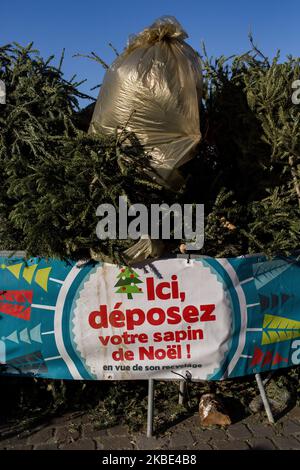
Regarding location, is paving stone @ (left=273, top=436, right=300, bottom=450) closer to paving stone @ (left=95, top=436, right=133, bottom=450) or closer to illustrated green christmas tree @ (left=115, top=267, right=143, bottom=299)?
paving stone @ (left=95, top=436, right=133, bottom=450)

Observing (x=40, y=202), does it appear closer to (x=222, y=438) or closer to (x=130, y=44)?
(x=130, y=44)

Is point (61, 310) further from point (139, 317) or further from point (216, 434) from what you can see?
point (216, 434)

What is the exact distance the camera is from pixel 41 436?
3.72m

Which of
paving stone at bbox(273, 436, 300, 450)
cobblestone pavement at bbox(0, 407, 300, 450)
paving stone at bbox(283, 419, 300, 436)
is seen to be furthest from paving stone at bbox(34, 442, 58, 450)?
paving stone at bbox(283, 419, 300, 436)

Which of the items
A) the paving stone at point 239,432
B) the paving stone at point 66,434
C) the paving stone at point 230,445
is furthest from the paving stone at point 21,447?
the paving stone at point 239,432

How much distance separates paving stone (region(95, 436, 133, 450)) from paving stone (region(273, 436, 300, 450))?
3.75ft

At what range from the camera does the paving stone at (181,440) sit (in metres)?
3.57

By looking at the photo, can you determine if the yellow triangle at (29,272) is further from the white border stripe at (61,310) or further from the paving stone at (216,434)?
the paving stone at (216,434)

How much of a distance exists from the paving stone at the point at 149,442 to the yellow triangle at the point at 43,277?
1439 millimetres

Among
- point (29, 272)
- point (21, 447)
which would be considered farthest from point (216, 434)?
point (29, 272)

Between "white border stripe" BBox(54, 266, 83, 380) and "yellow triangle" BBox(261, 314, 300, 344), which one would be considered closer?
"white border stripe" BBox(54, 266, 83, 380)

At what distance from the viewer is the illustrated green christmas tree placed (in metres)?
3.76

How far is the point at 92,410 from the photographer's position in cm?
407

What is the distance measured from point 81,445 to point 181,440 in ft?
2.58
